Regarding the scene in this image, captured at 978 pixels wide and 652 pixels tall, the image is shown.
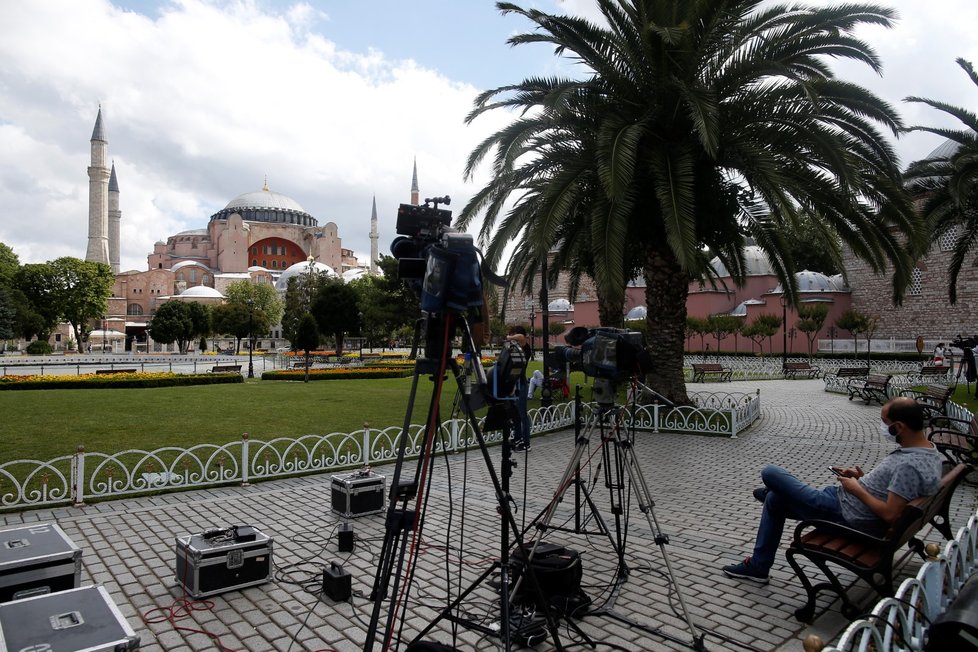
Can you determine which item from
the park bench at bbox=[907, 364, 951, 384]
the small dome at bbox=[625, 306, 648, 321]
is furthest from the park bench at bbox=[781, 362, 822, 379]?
the small dome at bbox=[625, 306, 648, 321]

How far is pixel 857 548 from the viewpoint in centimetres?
362

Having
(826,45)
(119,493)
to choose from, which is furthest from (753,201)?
(119,493)

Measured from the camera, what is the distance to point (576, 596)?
3783mm

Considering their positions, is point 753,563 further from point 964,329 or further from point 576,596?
point 964,329

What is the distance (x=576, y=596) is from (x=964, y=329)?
129ft

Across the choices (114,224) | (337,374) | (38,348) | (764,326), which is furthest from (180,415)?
(114,224)

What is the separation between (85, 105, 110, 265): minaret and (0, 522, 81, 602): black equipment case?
71.2 meters

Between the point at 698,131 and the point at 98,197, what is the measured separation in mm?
73098

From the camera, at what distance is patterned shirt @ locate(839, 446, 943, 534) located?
3.52 metres

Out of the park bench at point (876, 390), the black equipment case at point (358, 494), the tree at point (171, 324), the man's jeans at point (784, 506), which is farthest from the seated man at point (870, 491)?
the tree at point (171, 324)

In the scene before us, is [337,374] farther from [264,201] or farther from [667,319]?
[264,201]

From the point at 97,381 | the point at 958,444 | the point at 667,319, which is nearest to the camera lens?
the point at 958,444

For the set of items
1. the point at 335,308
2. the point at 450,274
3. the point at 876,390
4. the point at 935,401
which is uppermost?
the point at 335,308

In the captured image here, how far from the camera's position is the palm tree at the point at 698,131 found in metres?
9.29
